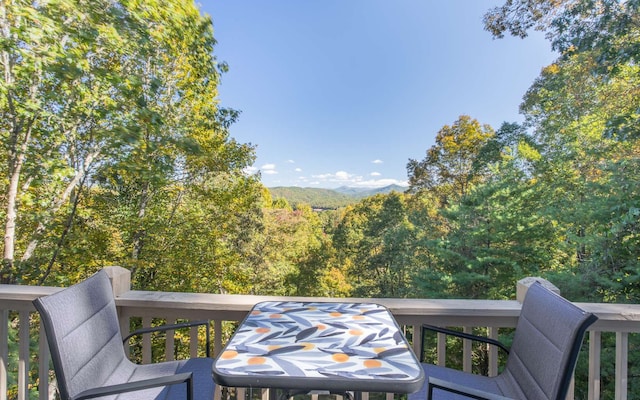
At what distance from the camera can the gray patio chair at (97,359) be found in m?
0.97

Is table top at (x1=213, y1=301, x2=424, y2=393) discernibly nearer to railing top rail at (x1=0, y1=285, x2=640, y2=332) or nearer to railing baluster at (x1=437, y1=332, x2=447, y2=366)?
railing top rail at (x1=0, y1=285, x2=640, y2=332)

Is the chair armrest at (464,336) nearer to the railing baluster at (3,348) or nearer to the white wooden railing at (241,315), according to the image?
the white wooden railing at (241,315)

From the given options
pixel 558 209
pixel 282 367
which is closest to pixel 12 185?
pixel 282 367

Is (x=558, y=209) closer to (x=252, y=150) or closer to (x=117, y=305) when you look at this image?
(x=252, y=150)

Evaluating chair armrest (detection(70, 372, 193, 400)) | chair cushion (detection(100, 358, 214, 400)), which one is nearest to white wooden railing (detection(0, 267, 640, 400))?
chair cushion (detection(100, 358, 214, 400))

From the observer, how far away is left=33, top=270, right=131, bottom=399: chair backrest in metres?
0.98

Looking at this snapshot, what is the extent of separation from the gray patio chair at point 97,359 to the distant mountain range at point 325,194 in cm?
1207

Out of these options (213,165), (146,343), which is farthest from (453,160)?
(146,343)

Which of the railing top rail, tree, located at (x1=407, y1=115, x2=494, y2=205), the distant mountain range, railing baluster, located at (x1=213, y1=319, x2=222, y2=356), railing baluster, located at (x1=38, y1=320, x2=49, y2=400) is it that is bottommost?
railing baluster, located at (x1=38, y1=320, x2=49, y2=400)

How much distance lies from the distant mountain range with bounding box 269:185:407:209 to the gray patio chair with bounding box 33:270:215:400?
39.6 ft

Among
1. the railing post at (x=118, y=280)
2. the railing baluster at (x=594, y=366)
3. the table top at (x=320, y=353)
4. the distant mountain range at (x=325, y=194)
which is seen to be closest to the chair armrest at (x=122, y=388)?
the table top at (x=320, y=353)

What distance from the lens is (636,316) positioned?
136 centimetres

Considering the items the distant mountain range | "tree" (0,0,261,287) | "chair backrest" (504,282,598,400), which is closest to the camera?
"chair backrest" (504,282,598,400)

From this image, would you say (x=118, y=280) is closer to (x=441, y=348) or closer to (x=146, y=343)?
(x=146, y=343)
